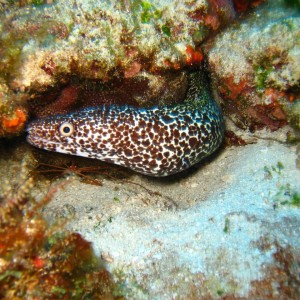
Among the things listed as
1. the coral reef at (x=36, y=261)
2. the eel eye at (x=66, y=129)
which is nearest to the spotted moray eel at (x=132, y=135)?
the eel eye at (x=66, y=129)

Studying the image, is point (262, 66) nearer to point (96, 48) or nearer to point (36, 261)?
point (96, 48)

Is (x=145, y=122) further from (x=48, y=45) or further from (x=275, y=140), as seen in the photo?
(x=275, y=140)

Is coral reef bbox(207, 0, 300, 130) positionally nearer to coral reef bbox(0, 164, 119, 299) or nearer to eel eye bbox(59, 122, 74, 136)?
eel eye bbox(59, 122, 74, 136)

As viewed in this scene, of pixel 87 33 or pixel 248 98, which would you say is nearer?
pixel 87 33

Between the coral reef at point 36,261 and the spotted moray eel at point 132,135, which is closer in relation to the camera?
the coral reef at point 36,261

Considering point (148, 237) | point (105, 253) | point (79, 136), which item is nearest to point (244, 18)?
point (79, 136)

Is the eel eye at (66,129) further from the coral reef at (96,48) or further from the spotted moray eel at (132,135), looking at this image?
the coral reef at (96,48)
